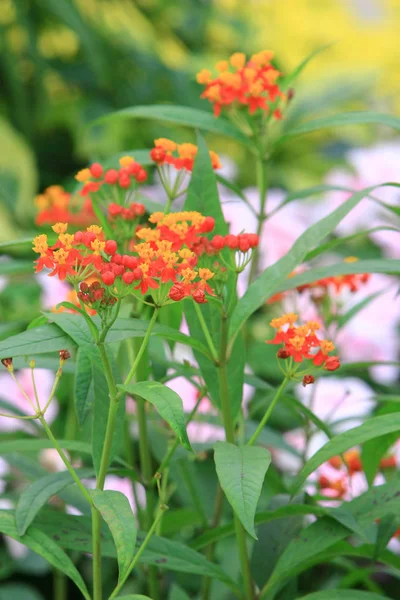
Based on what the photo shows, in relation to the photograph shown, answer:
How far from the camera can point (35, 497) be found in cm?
60

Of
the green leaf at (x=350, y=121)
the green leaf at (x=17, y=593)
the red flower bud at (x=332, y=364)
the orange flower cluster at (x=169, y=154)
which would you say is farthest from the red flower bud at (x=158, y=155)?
the green leaf at (x=17, y=593)

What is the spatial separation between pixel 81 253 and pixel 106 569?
704mm

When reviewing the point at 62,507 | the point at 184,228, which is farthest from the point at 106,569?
the point at 184,228

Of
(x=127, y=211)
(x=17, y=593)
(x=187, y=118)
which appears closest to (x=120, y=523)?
(x=127, y=211)

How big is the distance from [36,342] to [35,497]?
12 centimetres

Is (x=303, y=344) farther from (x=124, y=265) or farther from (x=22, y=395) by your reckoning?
(x=22, y=395)

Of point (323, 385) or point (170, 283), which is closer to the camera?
point (170, 283)

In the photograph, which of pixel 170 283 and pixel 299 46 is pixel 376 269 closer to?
pixel 170 283

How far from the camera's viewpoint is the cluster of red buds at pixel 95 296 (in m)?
0.54

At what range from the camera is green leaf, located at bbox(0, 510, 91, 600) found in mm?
571

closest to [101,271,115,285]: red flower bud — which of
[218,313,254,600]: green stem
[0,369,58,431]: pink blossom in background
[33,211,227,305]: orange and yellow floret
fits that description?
[33,211,227,305]: orange and yellow floret

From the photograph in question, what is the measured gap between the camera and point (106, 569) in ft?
3.73

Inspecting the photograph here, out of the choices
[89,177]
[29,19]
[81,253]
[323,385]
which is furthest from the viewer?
[29,19]

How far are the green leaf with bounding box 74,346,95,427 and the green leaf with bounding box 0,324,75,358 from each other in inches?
1.0
